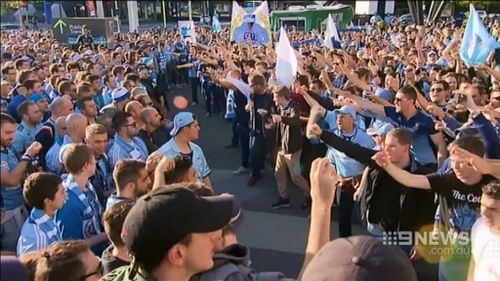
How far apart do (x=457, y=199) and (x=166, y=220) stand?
2649mm

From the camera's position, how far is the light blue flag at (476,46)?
7.92 metres

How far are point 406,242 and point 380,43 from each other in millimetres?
13741

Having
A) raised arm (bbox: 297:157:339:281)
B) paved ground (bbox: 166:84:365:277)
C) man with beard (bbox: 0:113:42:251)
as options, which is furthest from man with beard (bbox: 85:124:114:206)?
raised arm (bbox: 297:157:339:281)

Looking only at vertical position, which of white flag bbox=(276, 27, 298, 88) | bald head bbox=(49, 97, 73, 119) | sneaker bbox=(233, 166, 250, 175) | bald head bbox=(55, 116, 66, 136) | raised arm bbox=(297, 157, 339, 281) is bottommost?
sneaker bbox=(233, 166, 250, 175)

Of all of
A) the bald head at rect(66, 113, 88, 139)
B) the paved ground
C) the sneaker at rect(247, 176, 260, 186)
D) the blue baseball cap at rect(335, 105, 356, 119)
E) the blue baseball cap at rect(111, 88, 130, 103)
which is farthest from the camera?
the sneaker at rect(247, 176, 260, 186)

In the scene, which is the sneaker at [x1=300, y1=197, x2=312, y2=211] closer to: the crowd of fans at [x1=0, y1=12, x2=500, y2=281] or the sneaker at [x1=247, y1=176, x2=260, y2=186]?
the crowd of fans at [x1=0, y1=12, x2=500, y2=281]

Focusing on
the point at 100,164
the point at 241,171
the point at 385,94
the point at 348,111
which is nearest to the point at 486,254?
the point at 348,111

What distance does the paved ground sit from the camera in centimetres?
595

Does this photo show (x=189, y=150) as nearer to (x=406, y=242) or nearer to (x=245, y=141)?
(x=406, y=242)

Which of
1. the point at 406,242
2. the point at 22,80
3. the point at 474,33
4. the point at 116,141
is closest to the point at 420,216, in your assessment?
the point at 406,242

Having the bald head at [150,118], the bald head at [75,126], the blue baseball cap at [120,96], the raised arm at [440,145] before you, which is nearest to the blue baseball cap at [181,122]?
the bald head at [75,126]

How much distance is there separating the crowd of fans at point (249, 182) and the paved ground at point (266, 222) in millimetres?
236

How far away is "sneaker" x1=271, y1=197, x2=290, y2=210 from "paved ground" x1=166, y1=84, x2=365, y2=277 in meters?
0.07

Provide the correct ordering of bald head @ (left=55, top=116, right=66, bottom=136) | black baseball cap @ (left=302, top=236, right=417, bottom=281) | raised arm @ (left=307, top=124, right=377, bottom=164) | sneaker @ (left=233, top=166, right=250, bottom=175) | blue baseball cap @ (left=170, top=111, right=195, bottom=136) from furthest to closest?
sneaker @ (left=233, top=166, right=250, bottom=175) < bald head @ (left=55, top=116, right=66, bottom=136) < blue baseball cap @ (left=170, top=111, right=195, bottom=136) < raised arm @ (left=307, top=124, right=377, bottom=164) < black baseball cap @ (left=302, top=236, right=417, bottom=281)
